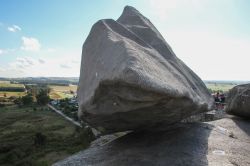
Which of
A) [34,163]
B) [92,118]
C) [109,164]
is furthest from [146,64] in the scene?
[34,163]

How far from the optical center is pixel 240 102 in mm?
10070

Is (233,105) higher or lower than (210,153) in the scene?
higher

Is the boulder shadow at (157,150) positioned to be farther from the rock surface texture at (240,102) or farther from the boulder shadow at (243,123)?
the rock surface texture at (240,102)

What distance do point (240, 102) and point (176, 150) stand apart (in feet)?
14.9

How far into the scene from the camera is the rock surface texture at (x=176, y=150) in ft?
19.7

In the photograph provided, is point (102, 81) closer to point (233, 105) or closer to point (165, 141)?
point (165, 141)

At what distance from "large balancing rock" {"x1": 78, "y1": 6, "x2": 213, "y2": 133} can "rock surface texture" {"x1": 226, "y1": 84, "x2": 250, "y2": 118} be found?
101 inches

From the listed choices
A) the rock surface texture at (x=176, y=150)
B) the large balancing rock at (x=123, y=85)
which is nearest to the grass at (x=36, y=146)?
the rock surface texture at (x=176, y=150)

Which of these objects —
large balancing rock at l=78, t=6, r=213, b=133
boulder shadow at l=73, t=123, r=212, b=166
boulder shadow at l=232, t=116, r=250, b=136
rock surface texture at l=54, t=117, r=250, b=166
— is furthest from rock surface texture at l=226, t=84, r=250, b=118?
large balancing rock at l=78, t=6, r=213, b=133

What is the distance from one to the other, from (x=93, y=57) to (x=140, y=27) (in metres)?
2.17

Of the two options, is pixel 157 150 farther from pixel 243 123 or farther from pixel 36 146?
pixel 36 146

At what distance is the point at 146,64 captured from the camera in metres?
5.45

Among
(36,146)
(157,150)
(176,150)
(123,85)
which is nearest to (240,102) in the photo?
(176,150)

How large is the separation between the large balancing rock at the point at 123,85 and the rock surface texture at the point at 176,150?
47 cm
